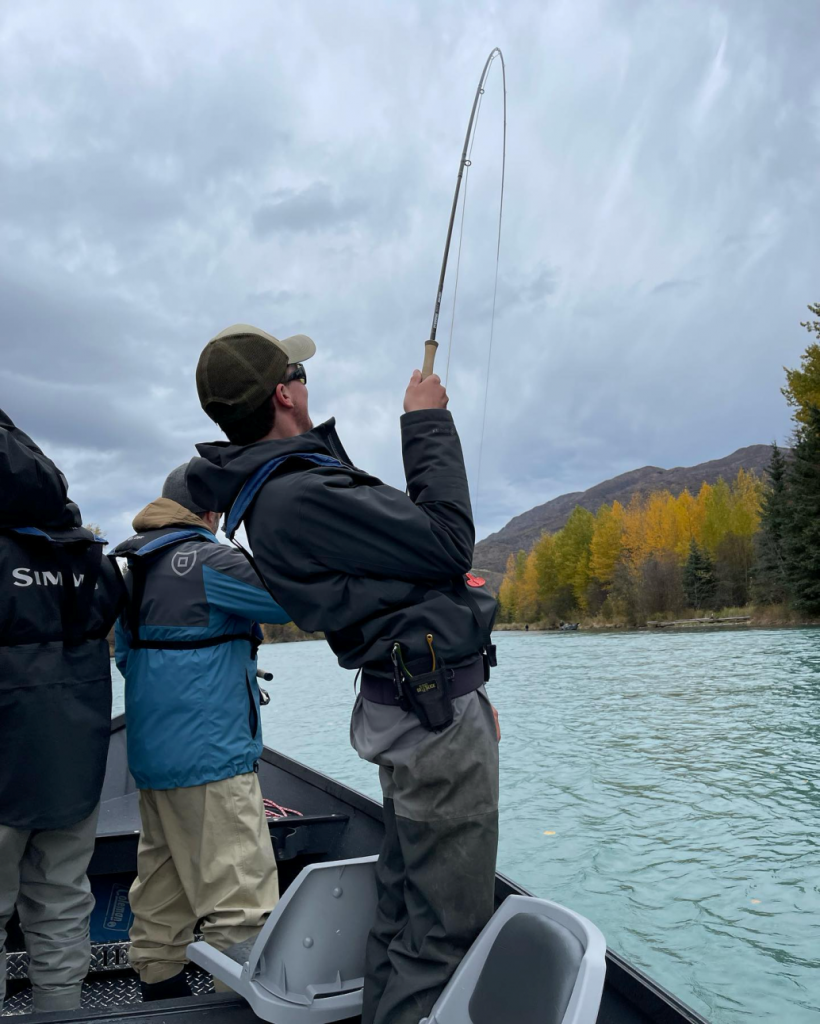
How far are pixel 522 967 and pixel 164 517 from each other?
1.71 metres

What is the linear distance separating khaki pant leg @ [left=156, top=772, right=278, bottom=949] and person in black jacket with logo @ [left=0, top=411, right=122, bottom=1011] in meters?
0.25

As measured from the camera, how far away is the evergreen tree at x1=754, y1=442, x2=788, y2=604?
3784 centimetres

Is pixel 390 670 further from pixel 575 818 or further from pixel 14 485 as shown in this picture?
pixel 575 818

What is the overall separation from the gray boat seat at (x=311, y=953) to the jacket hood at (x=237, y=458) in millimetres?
869

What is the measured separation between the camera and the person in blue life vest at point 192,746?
234cm

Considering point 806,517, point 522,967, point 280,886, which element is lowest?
point 280,886

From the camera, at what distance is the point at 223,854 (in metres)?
2.32

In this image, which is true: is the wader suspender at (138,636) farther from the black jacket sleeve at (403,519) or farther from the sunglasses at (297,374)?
the black jacket sleeve at (403,519)

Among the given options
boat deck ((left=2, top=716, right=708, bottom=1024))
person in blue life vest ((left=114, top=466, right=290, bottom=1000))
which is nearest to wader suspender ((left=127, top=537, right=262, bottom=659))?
person in blue life vest ((left=114, top=466, right=290, bottom=1000))

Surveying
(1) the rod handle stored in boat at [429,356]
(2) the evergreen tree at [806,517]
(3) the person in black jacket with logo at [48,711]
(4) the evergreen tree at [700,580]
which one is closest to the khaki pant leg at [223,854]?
(3) the person in black jacket with logo at [48,711]

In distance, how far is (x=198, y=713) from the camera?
7.79 ft

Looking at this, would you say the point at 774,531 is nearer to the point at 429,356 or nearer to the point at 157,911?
the point at 157,911

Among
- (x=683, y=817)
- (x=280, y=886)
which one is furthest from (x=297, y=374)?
(x=683, y=817)

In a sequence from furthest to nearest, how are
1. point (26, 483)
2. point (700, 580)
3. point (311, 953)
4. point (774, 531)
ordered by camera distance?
point (700, 580), point (774, 531), point (26, 483), point (311, 953)
